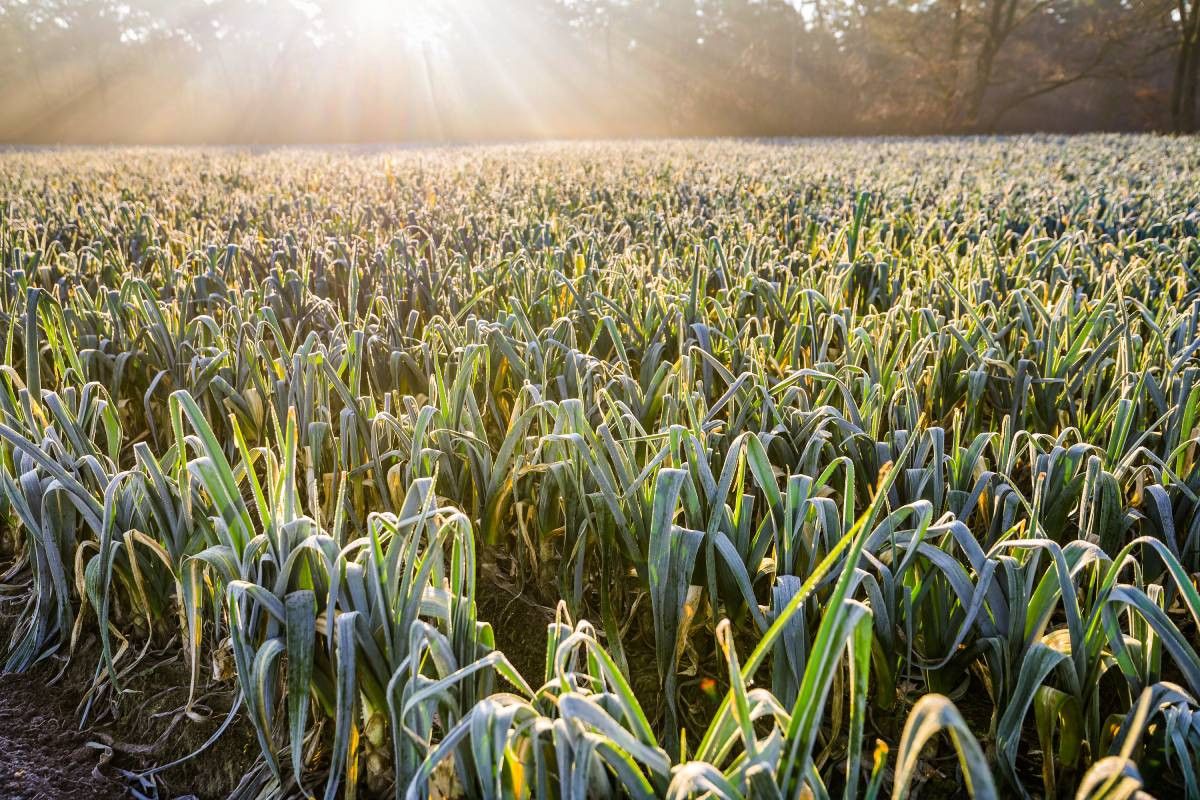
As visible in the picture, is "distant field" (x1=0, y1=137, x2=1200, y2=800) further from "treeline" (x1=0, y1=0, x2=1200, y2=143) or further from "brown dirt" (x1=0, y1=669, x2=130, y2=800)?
"treeline" (x1=0, y1=0, x2=1200, y2=143)

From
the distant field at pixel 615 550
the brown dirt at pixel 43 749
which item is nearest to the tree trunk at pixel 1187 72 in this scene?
the distant field at pixel 615 550

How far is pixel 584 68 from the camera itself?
3294cm

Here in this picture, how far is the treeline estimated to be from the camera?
24.3 meters

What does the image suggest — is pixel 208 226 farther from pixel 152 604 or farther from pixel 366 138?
pixel 366 138

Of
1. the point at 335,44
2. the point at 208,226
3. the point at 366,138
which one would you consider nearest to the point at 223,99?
the point at 335,44

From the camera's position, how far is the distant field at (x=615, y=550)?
29.3 inches

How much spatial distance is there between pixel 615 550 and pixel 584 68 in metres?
34.9

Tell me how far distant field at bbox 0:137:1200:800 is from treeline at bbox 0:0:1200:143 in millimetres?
24577

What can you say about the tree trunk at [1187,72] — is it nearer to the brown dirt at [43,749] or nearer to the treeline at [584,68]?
the treeline at [584,68]

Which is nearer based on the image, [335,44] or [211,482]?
[211,482]

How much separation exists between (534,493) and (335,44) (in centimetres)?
3823

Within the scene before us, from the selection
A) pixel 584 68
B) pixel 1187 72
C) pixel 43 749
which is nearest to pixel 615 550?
pixel 43 749

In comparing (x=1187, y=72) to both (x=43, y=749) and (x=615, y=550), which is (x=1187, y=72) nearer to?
(x=615, y=550)

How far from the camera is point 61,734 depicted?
1100 mm
